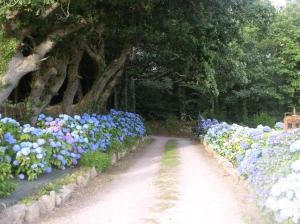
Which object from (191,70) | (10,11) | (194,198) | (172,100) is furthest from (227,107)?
(194,198)

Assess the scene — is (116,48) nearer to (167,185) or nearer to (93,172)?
(93,172)

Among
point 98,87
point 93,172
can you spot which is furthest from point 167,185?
point 98,87

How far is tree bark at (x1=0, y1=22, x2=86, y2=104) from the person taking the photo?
40.4ft

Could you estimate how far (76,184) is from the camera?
361 inches

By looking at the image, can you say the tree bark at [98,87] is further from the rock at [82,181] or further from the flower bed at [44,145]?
the rock at [82,181]

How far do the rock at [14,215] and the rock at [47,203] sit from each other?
1.87 feet

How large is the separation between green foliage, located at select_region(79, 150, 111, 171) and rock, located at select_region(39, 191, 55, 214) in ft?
9.77

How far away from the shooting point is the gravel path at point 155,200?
275 inches

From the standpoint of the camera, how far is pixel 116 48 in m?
22.7

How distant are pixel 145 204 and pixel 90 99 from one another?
10659 millimetres

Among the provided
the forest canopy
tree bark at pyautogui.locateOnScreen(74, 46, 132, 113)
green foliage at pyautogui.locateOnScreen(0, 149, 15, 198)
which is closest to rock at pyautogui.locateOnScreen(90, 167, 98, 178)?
green foliage at pyautogui.locateOnScreen(0, 149, 15, 198)

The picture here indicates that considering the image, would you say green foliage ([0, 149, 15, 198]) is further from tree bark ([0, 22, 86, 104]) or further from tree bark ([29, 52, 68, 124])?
tree bark ([29, 52, 68, 124])

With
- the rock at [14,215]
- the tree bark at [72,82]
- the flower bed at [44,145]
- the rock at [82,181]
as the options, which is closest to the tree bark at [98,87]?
the tree bark at [72,82]

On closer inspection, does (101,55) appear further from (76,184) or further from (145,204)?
(145,204)
